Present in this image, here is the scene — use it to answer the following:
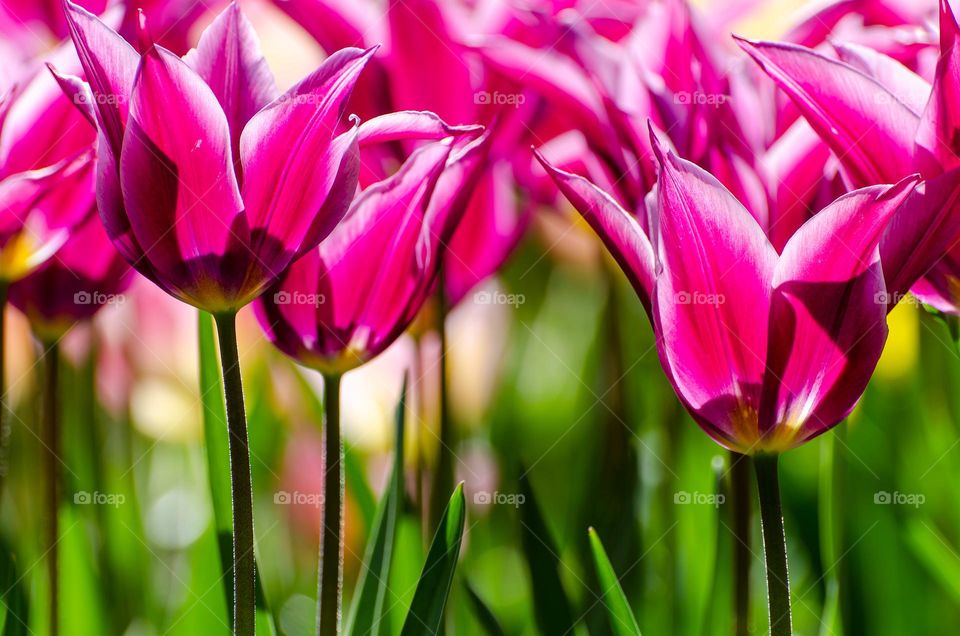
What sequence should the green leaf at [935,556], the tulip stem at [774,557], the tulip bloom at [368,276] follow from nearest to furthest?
1. the tulip stem at [774,557]
2. the tulip bloom at [368,276]
3. the green leaf at [935,556]

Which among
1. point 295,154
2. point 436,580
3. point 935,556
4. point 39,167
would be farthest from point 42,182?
point 935,556

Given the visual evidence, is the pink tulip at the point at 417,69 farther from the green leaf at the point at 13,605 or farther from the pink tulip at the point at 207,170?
the green leaf at the point at 13,605

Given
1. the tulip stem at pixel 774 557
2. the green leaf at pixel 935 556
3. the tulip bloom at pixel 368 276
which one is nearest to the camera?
the tulip stem at pixel 774 557

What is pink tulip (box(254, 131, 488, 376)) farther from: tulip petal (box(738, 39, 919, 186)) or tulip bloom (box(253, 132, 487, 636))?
tulip petal (box(738, 39, 919, 186))

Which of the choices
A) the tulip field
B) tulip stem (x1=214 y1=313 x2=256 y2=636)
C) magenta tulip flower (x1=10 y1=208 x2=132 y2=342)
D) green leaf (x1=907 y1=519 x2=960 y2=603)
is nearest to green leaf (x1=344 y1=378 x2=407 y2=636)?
the tulip field

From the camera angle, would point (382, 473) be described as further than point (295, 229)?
Yes

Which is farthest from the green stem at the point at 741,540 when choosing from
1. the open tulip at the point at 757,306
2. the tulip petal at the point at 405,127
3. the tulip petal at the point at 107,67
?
the tulip petal at the point at 107,67

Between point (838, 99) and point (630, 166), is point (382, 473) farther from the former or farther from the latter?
point (838, 99)

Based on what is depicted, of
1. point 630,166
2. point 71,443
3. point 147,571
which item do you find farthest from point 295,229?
point 71,443
